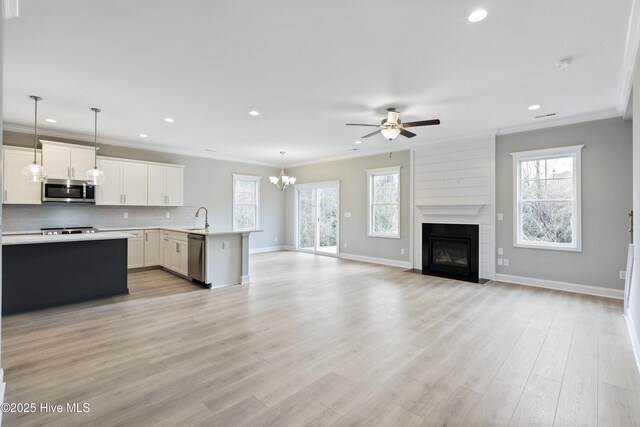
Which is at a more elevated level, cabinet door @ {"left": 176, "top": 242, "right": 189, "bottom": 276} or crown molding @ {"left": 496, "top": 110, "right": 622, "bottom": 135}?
crown molding @ {"left": 496, "top": 110, "right": 622, "bottom": 135}

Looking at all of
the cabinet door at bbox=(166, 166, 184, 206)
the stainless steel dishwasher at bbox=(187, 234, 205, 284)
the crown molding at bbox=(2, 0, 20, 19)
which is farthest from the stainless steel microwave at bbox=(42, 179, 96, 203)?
the crown molding at bbox=(2, 0, 20, 19)

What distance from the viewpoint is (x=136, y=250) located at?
6.36 metres

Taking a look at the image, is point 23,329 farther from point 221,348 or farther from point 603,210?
point 603,210

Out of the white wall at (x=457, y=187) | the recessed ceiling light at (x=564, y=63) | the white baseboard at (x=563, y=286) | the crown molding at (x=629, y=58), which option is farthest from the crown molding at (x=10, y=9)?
the white baseboard at (x=563, y=286)

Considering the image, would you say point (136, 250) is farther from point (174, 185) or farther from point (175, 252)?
point (174, 185)

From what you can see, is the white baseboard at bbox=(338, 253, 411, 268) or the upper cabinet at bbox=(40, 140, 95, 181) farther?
the white baseboard at bbox=(338, 253, 411, 268)

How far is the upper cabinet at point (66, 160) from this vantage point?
5422mm

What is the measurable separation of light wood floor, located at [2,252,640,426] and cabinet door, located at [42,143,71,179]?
9.52ft

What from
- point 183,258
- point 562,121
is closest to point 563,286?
point 562,121

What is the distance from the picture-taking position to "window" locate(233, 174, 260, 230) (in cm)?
872

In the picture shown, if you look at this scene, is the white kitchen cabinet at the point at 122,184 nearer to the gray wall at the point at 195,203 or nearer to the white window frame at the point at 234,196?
the gray wall at the point at 195,203

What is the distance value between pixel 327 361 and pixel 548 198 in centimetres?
480

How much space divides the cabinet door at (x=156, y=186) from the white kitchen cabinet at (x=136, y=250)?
71cm

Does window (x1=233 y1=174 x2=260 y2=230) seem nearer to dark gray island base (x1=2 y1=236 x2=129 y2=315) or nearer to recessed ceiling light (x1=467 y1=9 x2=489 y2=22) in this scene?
dark gray island base (x1=2 y1=236 x2=129 y2=315)
